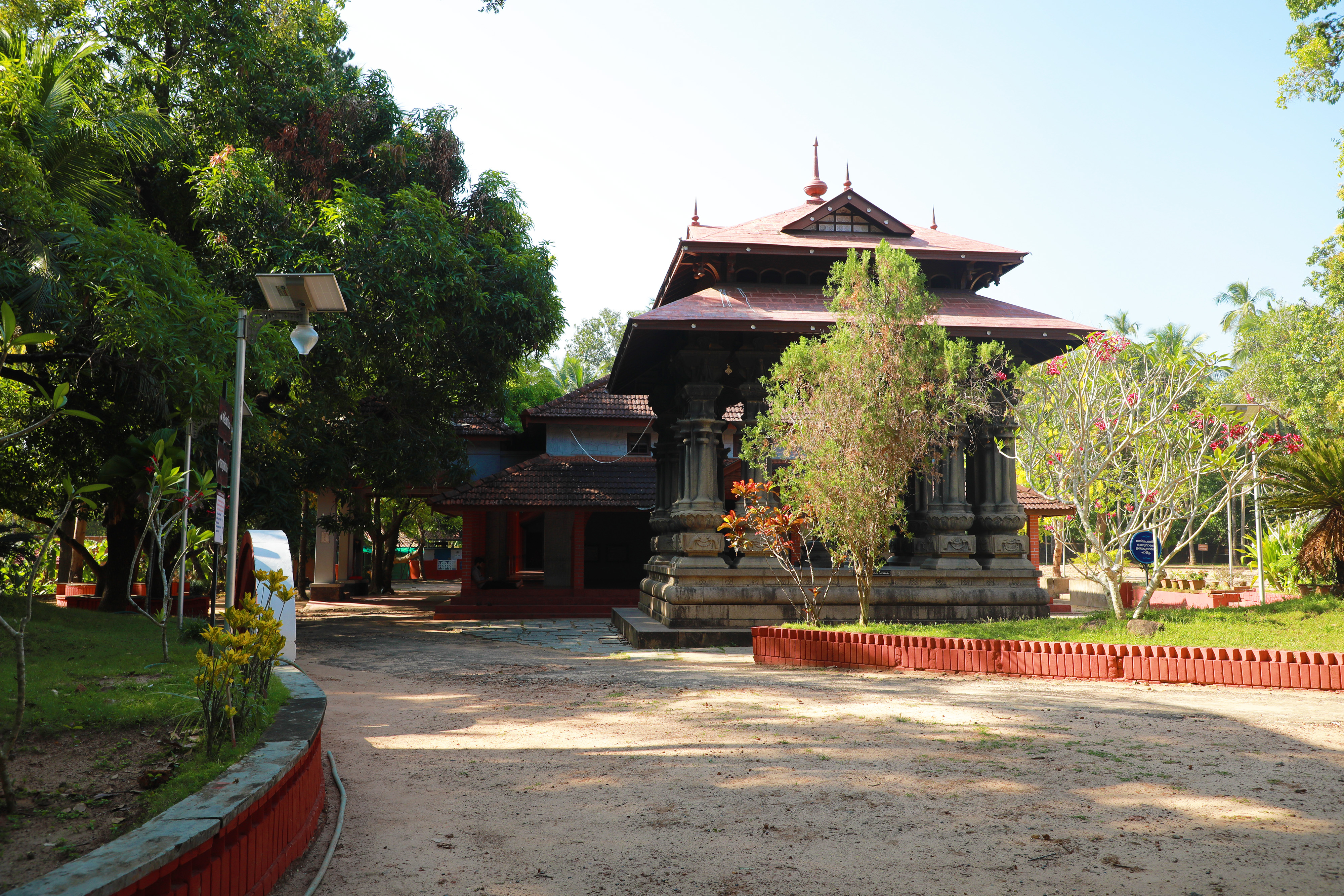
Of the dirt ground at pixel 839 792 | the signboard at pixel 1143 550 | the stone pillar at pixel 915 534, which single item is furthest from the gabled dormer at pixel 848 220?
the dirt ground at pixel 839 792

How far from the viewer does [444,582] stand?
38844mm

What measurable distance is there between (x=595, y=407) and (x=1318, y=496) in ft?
50.6

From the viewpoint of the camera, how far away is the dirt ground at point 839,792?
368 cm

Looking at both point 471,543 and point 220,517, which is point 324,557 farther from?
point 220,517

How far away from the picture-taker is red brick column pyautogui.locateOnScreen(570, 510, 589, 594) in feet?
68.0

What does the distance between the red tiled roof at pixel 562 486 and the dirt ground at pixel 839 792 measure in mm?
11588

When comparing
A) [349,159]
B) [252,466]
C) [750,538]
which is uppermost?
[349,159]

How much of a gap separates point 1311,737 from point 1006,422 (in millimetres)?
8533

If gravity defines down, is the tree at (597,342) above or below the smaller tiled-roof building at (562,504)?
above

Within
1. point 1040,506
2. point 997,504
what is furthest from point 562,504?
point 1040,506

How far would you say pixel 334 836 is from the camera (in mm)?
4238

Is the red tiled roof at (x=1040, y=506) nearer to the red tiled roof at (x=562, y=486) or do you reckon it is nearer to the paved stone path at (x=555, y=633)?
the red tiled roof at (x=562, y=486)

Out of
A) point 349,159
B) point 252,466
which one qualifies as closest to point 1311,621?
point 252,466

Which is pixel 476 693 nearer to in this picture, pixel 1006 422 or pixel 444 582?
pixel 1006 422
